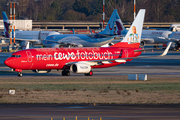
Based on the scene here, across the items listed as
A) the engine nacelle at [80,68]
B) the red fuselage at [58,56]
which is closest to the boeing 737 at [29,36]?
the red fuselage at [58,56]

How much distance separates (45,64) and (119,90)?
15297 mm

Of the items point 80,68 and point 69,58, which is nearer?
point 80,68

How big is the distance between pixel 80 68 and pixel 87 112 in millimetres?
23023

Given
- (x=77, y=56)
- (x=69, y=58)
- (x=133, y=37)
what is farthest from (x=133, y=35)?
(x=69, y=58)

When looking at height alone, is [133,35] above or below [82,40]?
above

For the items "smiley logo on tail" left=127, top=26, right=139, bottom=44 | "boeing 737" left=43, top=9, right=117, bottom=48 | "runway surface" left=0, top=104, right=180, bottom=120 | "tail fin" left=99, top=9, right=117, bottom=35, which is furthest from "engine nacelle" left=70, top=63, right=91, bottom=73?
"boeing 737" left=43, top=9, right=117, bottom=48

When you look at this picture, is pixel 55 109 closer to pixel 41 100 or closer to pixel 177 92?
pixel 41 100

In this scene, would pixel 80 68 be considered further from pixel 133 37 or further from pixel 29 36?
pixel 29 36

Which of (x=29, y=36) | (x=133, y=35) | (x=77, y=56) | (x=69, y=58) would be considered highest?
(x=29, y=36)

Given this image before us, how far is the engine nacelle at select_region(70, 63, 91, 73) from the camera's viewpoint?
45.1 metres

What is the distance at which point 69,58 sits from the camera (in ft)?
154

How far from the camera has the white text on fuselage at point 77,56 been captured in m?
45.7

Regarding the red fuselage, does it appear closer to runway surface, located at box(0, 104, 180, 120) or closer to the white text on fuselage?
the white text on fuselage

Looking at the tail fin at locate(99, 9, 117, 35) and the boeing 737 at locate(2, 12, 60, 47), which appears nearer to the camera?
the tail fin at locate(99, 9, 117, 35)
